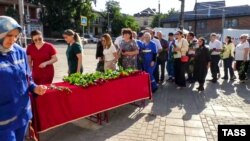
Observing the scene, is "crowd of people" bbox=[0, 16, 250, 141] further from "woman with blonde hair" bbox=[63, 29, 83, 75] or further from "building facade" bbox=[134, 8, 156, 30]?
"building facade" bbox=[134, 8, 156, 30]

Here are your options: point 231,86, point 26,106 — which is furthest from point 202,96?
point 26,106

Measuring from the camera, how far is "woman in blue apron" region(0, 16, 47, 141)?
8.14 ft

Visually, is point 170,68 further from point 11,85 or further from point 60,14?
point 60,14

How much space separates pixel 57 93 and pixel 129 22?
207 feet

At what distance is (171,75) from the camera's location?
1034 cm

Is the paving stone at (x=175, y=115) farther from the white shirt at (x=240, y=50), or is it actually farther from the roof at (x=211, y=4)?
the roof at (x=211, y=4)

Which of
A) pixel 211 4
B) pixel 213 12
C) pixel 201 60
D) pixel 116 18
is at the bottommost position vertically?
pixel 201 60

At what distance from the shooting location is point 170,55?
992 centimetres

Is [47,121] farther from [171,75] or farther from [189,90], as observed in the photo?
[171,75]

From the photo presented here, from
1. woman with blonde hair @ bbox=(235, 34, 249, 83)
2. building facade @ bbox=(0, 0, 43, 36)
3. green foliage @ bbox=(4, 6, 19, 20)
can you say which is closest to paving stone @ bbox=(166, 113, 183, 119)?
woman with blonde hair @ bbox=(235, 34, 249, 83)

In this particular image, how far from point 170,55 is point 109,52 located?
375cm

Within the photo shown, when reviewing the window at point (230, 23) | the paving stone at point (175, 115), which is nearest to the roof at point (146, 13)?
the window at point (230, 23)

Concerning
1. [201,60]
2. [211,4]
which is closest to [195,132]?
[201,60]

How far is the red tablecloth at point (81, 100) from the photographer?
4.02 metres
